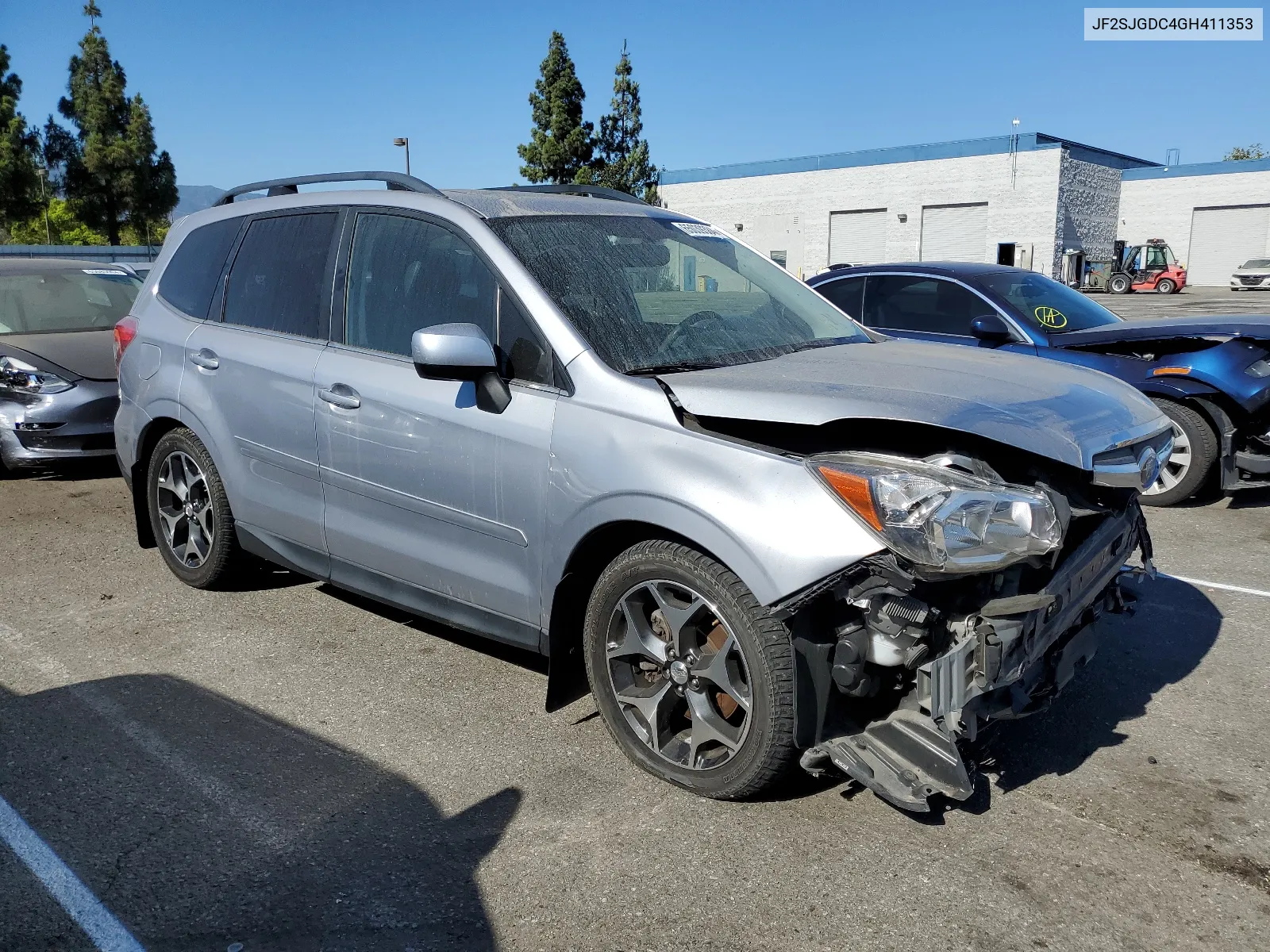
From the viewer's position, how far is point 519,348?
11.7 feet

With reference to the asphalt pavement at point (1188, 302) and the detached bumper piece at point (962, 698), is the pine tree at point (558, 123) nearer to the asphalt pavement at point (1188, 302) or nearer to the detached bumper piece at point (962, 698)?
the asphalt pavement at point (1188, 302)

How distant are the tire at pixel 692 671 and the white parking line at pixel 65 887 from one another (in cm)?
152

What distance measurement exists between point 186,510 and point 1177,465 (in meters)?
6.25

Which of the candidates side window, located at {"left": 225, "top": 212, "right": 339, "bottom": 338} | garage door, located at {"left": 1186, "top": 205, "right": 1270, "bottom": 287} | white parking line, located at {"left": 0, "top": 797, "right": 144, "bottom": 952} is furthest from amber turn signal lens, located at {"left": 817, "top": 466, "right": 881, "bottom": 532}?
garage door, located at {"left": 1186, "top": 205, "right": 1270, "bottom": 287}

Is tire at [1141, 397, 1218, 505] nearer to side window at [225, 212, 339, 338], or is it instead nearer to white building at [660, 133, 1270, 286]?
side window at [225, 212, 339, 338]

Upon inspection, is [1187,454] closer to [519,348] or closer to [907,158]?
[519,348]

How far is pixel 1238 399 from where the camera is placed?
6684 millimetres

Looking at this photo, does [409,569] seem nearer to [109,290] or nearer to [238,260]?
[238,260]

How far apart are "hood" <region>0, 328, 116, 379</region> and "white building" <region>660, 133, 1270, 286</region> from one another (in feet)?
138

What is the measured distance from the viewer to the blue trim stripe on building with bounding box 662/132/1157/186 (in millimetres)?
43844

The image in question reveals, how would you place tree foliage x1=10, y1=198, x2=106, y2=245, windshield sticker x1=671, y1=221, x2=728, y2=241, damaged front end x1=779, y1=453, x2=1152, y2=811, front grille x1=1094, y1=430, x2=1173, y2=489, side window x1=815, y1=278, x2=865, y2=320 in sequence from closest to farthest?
damaged front end x1=779, y1=453, x2=1152, y2=811 → front grille x1=1094, y1=430, x2=1173, y2=489 → windshield sticker x1=671, y1=221, x2=728, y2=241 → side window x1=815, y1=278, x2=865, y2=320 → tree foliage x1=10, y1=198, x2=106, y2=245

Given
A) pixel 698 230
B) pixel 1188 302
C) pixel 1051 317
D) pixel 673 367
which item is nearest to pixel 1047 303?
A: pixel 1051 317

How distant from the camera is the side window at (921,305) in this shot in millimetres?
7762

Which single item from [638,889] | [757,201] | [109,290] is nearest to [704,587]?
[638,889]
